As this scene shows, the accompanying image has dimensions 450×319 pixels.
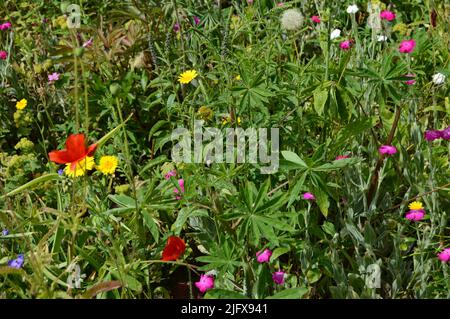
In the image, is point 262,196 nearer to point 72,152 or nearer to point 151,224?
point 151,224

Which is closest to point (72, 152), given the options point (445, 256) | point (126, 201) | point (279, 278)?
point (126, 201)

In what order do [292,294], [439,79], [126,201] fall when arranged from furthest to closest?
[439,79]
[126,201]
[292,294]

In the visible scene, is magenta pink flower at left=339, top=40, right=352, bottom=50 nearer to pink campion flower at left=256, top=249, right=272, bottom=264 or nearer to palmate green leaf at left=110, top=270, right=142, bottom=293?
pink campion flower at left=256, top=249, right=272, bottom=264

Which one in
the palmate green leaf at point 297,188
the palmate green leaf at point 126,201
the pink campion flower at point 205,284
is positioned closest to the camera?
the palmate green leaf at point 297,188

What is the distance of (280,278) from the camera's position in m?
1.99

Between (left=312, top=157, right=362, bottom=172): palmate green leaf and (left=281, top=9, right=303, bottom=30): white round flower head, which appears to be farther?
(left=281, top=9, right=303, bottom=30): white round flower head

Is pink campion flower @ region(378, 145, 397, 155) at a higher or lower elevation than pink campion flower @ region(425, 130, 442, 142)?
lower

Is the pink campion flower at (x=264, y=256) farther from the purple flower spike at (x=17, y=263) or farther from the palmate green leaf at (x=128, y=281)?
the purple flower spike at (x=17, y=263)

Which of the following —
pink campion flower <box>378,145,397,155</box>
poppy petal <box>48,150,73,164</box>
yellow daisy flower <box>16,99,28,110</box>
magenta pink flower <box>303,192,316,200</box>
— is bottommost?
magenta pink flower <box>303,192,316,200</box>

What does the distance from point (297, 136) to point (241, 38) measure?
772 millimetres

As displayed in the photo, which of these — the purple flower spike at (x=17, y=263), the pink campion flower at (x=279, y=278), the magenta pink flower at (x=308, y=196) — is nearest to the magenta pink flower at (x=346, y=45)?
the magenta pink flower at (x=308, y=196)

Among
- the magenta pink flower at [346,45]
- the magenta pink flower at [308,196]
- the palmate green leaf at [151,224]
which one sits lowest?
the palmate green leaf at [151,224]

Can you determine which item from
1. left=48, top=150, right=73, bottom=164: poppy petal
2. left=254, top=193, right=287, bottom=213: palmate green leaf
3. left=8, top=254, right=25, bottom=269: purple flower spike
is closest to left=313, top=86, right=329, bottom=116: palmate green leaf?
left=254, top=193, right=287, bottom=213: palmate green leaf
